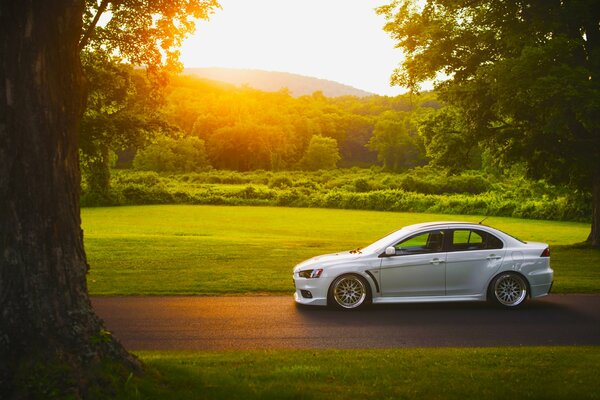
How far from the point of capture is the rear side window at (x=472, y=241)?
14.5 m

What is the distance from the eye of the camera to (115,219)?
5144cm

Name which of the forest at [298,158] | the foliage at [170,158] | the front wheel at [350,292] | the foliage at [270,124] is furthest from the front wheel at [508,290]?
the foliage at [170,158]

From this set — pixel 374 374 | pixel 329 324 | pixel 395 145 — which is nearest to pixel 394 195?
pixel 395 145

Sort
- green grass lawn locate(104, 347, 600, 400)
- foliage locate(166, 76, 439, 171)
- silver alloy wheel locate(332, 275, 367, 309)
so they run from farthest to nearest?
foliage locate(166, 76, 439, 171), silver alloy wheel locate(332, 275, 367, 309), green grass lawn locate(104, 347, 600, 400)

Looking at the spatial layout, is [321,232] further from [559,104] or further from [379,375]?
[379,375]

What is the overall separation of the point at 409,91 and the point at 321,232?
11366 mm

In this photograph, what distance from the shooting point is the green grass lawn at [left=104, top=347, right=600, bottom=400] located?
7.25 metres

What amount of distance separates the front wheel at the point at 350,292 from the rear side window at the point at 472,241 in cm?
201

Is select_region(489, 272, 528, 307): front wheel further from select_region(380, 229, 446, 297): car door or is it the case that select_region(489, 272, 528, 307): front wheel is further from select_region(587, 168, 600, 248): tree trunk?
select_region(587, 168, 600, 248): tree trunk

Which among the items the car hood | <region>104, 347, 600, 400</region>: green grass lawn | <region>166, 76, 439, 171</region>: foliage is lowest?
<region>104, 347, 600, 400</region>: green grass lawn

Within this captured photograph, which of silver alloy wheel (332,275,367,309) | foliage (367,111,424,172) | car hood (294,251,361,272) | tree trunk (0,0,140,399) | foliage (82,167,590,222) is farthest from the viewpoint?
foliage (367,111,424,172)

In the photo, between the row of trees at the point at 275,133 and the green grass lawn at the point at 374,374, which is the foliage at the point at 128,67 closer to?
the green grass lawn at the point at 374,374

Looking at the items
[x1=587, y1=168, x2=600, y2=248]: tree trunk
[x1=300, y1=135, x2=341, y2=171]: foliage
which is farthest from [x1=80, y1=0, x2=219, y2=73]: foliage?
[x1=300, y1=135, x2=341, y2=171]: foliage

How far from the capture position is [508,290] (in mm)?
14484
